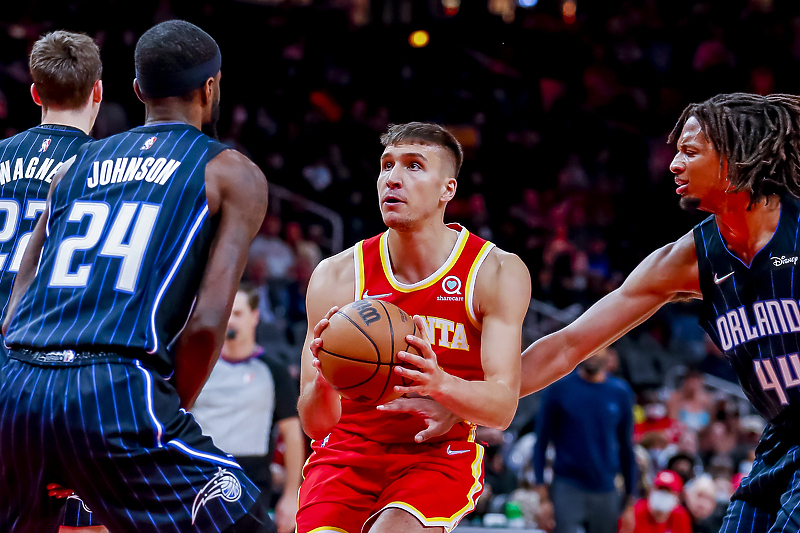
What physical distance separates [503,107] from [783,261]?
13.4 meters

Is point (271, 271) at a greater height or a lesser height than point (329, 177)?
lesser

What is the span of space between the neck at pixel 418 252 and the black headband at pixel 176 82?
126cm

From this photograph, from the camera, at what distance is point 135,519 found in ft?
7.89

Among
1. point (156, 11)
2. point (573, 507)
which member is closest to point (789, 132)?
point (573, 507)

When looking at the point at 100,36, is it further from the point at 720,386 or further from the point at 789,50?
the point at 789,50

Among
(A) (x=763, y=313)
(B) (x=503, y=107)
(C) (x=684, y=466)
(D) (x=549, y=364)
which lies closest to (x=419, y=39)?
(B) (x=503, y=107)

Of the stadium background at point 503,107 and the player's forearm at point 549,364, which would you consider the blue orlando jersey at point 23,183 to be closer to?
the player's forearm at point 549,364

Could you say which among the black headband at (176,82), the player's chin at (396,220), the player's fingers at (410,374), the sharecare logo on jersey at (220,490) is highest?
the black headband at (176,82)

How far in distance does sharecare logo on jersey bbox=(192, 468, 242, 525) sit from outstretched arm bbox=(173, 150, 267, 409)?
0.92ft

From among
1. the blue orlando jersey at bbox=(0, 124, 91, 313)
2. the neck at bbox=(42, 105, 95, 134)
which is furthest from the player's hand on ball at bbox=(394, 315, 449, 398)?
the neck at bbox=(42, 105, 95, 134)

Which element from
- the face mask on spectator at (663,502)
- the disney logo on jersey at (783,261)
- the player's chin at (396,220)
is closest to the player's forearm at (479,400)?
the player's chin at (396,220)

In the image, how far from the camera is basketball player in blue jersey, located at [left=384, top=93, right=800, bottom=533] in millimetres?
3242

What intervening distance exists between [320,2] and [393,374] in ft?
47.1

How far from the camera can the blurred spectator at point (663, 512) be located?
7.58m
